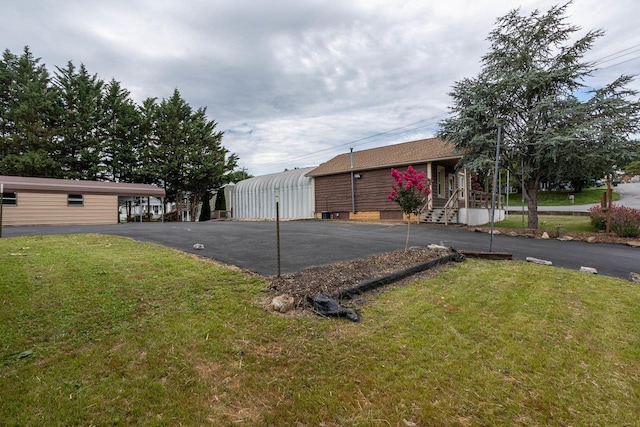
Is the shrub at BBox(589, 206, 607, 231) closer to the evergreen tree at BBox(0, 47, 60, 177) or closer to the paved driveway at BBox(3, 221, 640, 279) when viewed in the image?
the paved driveway at BBox(3, 221, 640, 279)

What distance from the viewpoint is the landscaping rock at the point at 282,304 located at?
368 centimetres

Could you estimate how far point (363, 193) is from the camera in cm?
1942

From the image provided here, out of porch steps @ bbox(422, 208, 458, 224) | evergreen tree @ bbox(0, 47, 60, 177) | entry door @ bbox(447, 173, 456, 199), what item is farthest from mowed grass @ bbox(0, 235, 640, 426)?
evergreen tree @ bbox(0, 47, 60, 177)

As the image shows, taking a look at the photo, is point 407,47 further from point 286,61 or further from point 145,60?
point 145,60

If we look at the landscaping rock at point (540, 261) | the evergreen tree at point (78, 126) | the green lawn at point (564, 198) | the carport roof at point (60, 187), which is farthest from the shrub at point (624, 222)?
the evergreen tree at point (78, 126)

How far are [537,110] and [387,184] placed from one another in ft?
26.2

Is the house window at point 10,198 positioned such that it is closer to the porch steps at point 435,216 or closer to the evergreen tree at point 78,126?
the evergreen tree at point 78,126

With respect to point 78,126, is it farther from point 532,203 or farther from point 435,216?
point 532,203

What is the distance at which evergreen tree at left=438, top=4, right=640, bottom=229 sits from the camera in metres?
11.4

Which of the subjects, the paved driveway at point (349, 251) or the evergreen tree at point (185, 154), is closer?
the paved driveway at point (349, 251)

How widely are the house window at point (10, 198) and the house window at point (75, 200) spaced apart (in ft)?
6.99

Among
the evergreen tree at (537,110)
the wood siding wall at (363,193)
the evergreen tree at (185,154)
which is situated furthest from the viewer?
the evergreen tree at (185,154)

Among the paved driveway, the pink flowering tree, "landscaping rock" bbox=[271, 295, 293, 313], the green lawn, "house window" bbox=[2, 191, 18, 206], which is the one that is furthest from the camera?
the green lawn

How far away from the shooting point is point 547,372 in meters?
2.69
